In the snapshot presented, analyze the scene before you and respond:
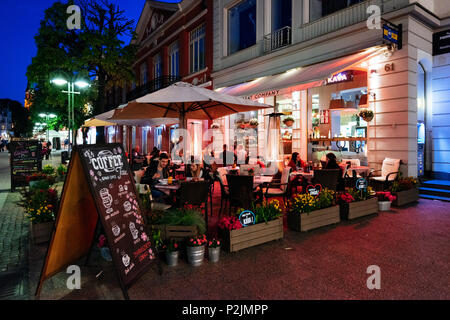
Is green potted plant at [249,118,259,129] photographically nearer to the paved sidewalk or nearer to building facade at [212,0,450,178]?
building facade at [212,0,450,178]

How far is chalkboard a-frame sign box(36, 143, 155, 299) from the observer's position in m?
3.02

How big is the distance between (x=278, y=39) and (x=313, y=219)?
9021 millimetres

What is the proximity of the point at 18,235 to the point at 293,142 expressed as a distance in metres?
10.2

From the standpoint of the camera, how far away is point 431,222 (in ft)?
18.9

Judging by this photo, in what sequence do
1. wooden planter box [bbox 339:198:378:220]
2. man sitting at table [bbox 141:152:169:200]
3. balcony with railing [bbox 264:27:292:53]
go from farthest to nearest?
balcony with railing [bbox 264:27:292:53]
man sitting at table [bbox 141:152:169:200]
wooden planter box [bbox 339:198:378:220]

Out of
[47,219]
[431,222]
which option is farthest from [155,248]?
[431,222]

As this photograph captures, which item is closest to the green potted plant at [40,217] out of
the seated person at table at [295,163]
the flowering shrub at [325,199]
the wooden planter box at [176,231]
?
the wooden planter box at [176,231]

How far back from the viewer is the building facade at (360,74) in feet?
26.9

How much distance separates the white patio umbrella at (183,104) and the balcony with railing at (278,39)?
5.51 m

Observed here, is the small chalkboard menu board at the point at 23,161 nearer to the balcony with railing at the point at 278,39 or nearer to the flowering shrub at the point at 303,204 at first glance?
the flowering shrub at the point at 303,204

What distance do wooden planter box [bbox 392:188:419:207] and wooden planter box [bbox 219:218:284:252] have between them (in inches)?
162

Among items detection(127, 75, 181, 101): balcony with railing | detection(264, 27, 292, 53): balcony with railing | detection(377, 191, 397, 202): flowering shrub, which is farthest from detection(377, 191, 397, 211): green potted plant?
detection(127, 75, 181, 101): balcony with railing

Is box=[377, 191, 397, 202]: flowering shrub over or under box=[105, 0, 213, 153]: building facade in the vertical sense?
under

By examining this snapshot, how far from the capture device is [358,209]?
19.8ft
